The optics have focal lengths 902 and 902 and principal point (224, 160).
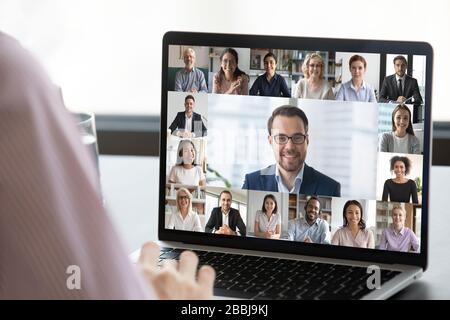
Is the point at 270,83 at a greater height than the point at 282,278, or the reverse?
the point at 270,83

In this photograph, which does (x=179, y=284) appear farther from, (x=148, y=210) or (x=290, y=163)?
(x=148, y=210)

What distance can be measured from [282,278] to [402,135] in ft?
0.76

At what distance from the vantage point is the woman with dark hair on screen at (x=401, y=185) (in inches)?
44.2

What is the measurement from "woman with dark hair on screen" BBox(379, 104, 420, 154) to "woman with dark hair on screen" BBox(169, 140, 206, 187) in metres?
0.26

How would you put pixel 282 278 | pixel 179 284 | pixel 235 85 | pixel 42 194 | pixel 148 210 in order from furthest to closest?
pixel 148 210
pixel 235 85
pixel 282 278
pixel 179 284
pixel 42 194

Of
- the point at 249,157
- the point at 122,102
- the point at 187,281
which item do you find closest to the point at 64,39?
Answer: the point at 122,102

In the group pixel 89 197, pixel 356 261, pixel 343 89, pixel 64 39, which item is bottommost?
pixel 356 261

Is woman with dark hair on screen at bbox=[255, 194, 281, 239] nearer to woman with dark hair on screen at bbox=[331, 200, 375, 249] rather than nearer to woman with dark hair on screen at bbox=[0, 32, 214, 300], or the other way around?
woman with dark hair on screen at bbox=[331, 200, 375, 249]

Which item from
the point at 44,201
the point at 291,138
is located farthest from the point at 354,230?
the point at 44,201

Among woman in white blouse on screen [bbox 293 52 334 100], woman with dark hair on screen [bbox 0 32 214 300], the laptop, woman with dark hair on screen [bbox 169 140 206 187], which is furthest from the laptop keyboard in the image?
woman with dark hair on screen [bbox 0 32 214 300]

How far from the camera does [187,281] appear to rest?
90 centimetres

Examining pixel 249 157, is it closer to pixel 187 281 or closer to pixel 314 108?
pixel 314 108

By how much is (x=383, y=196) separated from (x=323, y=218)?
0.27 feet

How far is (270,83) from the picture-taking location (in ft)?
3.87
